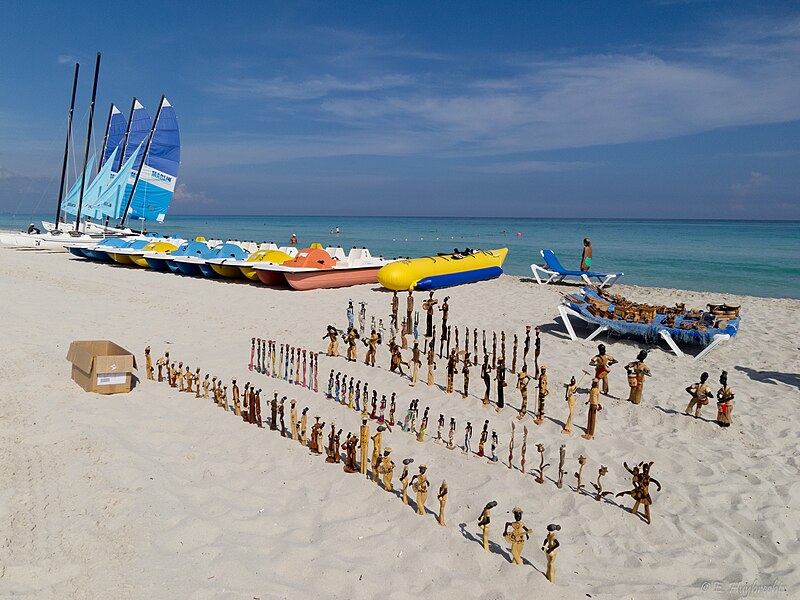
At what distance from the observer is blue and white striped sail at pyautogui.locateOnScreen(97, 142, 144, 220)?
3622cm

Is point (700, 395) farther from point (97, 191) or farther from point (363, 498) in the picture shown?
point (97, 191)

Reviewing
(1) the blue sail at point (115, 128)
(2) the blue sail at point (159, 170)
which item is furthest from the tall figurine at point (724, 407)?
(1) the blue sail at point (115, 128)

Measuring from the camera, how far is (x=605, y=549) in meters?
5.18

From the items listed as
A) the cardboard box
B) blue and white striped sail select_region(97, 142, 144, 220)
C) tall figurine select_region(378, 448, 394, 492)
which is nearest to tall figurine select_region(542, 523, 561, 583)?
tall figurine select_region(378, 448, 394, 492)

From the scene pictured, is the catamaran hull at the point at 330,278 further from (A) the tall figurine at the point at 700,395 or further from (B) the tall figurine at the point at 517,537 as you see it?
(B) the tall figurine at the point at 517,537

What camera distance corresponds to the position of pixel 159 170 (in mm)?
37188

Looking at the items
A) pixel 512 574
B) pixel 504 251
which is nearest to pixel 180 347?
pixel 512 574

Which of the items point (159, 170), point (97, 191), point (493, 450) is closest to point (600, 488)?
point (493, 450)

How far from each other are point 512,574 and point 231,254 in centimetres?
1975

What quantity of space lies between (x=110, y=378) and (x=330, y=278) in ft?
40.4

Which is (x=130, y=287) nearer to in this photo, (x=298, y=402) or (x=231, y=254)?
(x=231, y=254)

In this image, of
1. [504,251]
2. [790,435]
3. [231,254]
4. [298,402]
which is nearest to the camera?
[790,435]

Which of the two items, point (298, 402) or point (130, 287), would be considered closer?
point (298, 402)

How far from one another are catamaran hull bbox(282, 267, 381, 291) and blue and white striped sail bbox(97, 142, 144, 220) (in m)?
22.5
